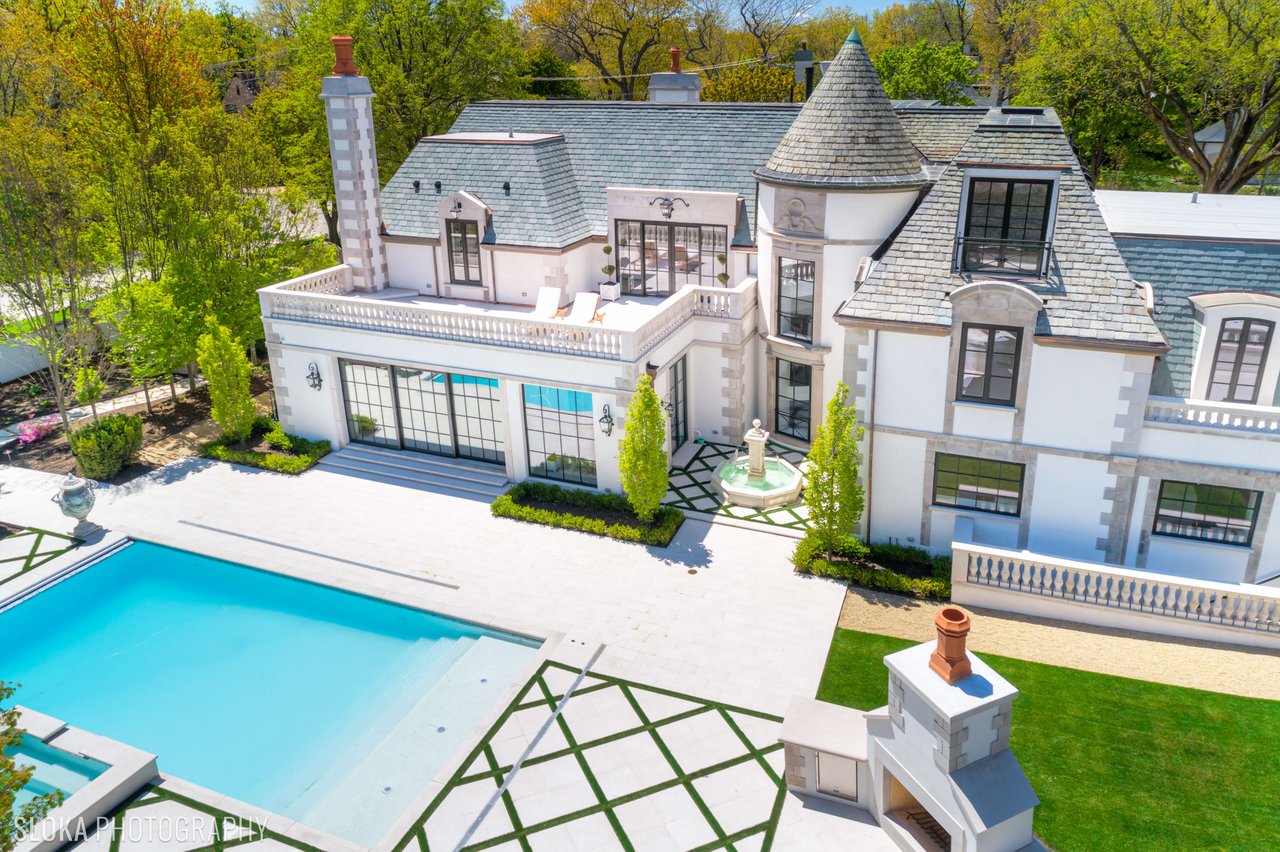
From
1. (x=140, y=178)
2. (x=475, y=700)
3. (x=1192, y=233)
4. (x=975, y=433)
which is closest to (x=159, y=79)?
(x=140, y=178)

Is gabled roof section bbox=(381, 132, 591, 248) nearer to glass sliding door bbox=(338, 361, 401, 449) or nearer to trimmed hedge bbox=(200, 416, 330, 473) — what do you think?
glass sliding door bbox=(338, 361, 401, 449)

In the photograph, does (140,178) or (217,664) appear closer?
(217,664)

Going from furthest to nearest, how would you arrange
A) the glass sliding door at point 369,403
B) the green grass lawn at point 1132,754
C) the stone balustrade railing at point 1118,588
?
1. the glass sliding door at point 369,403
2. the stone balustrade railing at point 1118,588
3. the green grass lawn at point 1132,754

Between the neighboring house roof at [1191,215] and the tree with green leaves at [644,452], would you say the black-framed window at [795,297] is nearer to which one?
the tree with green leaves at [644,452]

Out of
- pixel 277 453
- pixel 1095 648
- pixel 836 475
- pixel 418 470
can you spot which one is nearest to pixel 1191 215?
pixel 836 475

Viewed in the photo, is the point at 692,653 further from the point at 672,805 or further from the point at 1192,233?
the point at 1192,233

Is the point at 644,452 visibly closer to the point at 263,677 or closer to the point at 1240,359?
the point at 263,677

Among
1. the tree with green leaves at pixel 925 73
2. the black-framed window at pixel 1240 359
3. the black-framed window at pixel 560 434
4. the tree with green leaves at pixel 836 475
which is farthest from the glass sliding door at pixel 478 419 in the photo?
the tree with green leaves at pixel 925 73

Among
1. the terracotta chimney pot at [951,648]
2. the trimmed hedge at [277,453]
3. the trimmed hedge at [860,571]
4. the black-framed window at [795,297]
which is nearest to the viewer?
the terracotta chimney pot at [951,648]
